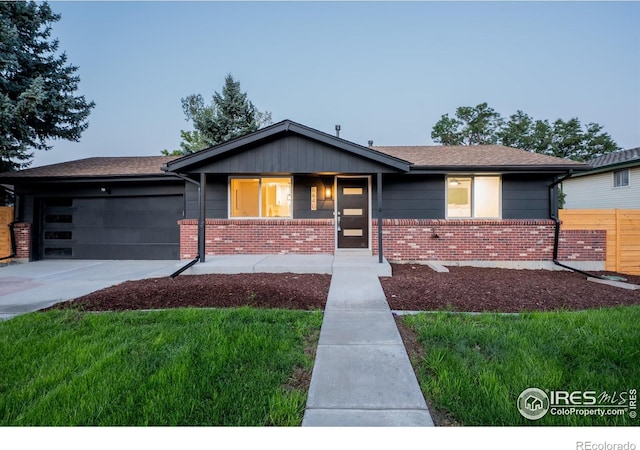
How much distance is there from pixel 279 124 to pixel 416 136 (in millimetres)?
27204

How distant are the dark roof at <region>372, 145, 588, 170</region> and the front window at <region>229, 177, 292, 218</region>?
3.97 metres

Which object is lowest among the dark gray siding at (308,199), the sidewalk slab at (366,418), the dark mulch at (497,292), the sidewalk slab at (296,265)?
the sidewalk slab at (366,418)

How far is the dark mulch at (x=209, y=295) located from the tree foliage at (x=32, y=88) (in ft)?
24.9

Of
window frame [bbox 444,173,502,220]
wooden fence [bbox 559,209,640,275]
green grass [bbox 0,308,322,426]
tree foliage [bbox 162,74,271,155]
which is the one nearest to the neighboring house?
wooden fence [bbox 559,209,640,275]

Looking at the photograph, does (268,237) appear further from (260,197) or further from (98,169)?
(98,169)

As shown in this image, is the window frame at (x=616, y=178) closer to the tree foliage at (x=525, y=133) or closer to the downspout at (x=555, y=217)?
the downspout at (x=555, y=217)

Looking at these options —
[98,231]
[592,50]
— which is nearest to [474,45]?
[592,50]

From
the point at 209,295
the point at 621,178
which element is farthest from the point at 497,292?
the point at 621,178

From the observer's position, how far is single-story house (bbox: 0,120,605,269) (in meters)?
7.16

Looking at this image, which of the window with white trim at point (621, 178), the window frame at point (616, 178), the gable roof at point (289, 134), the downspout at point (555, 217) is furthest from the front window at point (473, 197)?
the window with white trim at point (621, 178)

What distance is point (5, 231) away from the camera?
28.9ft

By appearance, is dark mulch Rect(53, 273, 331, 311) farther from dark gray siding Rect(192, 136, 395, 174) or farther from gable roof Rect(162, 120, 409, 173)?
gable roof Rect(162, 120, 409, 173)

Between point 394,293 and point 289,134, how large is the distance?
4.68 m

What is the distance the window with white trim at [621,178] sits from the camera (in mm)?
12947
